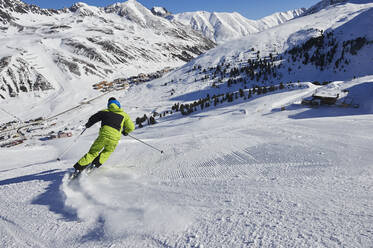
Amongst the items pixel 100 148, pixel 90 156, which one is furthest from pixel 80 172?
pixel 100 148

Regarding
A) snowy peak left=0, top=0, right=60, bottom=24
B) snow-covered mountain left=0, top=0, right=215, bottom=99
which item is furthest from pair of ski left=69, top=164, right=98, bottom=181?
snowy peak left=0, top=0, right=60, bottom=24

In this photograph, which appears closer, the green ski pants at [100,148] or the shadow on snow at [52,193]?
the shadow on snow at [52,193]

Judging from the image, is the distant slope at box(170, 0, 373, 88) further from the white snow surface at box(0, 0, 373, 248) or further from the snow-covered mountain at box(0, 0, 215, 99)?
the snow-covered mountain at box(0, 0, 215, 99)

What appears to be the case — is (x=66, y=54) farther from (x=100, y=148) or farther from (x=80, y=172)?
(x=80, y=172)

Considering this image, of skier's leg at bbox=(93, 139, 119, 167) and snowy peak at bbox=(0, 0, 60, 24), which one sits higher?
snowy peak at bbox=(0, 0, 60, 24)

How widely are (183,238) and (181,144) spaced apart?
168 inches

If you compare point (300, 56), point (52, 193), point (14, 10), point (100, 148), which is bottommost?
point (52, 193)

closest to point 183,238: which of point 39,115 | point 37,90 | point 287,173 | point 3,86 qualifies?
point 287,173

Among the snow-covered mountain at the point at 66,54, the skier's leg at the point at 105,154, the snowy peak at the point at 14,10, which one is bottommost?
the skier's leg at the point at 105,154

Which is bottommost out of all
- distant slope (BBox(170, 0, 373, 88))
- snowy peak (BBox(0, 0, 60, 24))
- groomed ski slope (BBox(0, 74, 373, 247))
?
groomed ski slope (BBox(0, 74, 373, 247))

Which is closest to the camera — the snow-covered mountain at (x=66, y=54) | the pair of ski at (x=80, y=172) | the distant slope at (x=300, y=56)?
the pair of ski at (x=80, y=172)

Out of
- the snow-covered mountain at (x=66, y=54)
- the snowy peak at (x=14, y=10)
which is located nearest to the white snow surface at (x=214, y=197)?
the snow-covered mountain at (x=66, y=54)

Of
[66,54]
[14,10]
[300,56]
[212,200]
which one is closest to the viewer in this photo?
[212,200]

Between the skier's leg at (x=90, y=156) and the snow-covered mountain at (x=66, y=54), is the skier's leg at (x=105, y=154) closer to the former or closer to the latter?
the skier's leg at (x=90, y=156)
